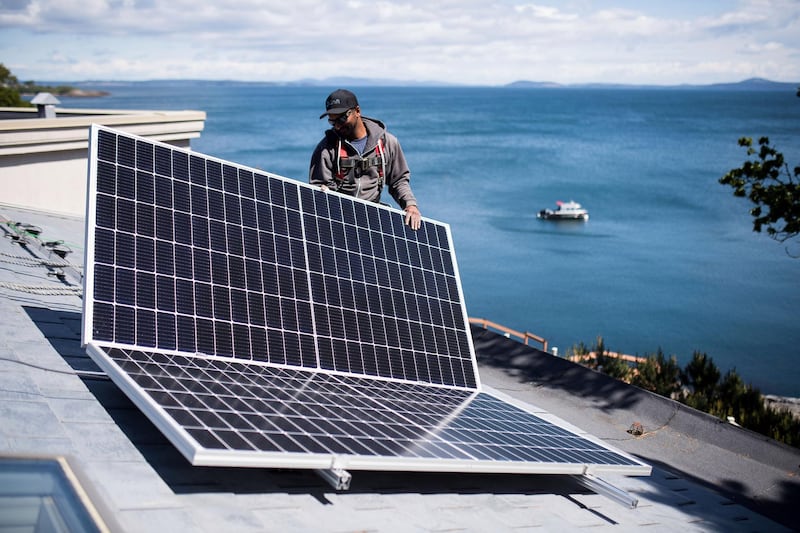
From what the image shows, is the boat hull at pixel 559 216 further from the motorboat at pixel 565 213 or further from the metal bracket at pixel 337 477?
the metal bracket at pixel 337 477

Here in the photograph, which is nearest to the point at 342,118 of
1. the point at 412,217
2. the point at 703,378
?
the point at 412,217

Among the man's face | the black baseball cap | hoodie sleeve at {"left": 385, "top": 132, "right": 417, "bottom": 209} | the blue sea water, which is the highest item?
the black baseball cap

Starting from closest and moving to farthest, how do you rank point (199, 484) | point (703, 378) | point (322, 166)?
point (199, 484)
point (322, 166)
point (703, 378)

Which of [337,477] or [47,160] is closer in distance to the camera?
[337,477]

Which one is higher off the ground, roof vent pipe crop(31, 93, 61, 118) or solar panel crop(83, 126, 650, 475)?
roof vent pipe crop(31, 93, 61, 118)

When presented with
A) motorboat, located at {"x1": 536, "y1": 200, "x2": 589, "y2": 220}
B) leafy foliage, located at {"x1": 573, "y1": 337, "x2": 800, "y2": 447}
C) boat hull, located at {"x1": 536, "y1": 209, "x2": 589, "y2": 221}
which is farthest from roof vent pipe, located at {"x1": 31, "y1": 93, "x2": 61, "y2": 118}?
boat hull, located at {"x1": 536, "y1": 209, "x2": 589, "y2": 221}

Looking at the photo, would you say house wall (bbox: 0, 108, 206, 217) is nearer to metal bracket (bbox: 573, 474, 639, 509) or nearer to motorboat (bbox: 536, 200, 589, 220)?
metal bracket (bbox: 573, 474, 639, 509)

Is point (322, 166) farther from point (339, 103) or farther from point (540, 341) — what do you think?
point (540, 341)

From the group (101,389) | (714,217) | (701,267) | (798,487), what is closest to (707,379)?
(798,487)
